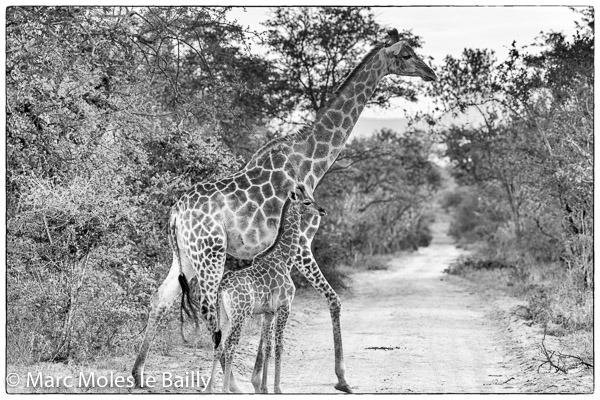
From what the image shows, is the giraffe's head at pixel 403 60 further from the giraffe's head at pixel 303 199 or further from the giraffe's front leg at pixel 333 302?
the giraffe's front leg at pixel 333 302

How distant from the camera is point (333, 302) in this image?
27.4 ft

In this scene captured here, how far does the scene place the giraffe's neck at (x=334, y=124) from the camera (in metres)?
8.66

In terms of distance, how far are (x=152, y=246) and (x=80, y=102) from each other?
2012 mm

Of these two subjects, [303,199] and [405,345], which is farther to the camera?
[405,345]

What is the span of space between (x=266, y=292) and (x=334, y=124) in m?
1.78

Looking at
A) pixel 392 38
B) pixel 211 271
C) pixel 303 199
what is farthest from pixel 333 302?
pixel 392 38

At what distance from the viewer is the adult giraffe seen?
808 centimetres

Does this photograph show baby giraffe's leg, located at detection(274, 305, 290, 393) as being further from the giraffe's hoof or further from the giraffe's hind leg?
the giraffe's hind leg

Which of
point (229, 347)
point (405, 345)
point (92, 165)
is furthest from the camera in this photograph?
point (405, 345)

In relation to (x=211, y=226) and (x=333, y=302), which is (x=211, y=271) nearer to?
(x=211, y=226)

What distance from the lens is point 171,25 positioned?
10297 millimetres

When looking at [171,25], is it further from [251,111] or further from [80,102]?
[251,111]

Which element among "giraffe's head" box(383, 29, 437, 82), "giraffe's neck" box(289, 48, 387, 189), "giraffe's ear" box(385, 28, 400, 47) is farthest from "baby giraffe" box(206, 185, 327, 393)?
"giraffe's ear" box(385, 28, 400, 47)

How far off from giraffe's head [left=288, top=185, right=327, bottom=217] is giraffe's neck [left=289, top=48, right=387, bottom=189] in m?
0.35
